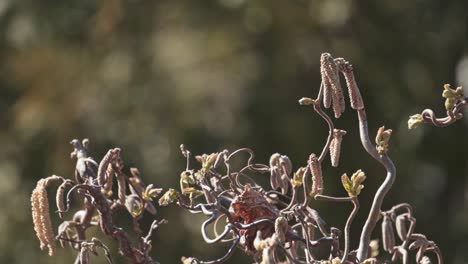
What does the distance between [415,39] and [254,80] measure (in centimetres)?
89

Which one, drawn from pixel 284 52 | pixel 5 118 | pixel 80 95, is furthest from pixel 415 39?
pixel 5 118

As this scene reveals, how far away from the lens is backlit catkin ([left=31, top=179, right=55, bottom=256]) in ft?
3.16

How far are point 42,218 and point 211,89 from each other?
4951 mm

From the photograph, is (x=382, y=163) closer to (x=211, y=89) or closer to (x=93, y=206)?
(x=93, y=206)

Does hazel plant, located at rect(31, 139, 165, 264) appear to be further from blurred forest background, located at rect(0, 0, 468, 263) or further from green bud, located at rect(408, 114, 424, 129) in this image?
blurred forest background, located at rect(0, 0, 468, 263)

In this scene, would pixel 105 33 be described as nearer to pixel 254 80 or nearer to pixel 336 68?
pixel 254 80

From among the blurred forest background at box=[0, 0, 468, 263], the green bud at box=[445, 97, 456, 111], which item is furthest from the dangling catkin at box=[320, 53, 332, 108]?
the blurred forest background at box=[0, 0, 468, 263]

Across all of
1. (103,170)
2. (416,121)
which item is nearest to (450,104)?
(416,121)

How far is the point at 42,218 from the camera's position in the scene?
0.98 metres

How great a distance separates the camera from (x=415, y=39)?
574 centimetres

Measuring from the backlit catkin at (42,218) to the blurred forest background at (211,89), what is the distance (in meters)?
4.24

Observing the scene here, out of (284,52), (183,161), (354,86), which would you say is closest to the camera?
(354,86)

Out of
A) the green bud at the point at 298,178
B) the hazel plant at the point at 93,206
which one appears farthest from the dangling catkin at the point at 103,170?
the green bud at the point at 298,178

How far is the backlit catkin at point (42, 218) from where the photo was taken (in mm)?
963
